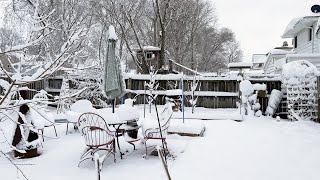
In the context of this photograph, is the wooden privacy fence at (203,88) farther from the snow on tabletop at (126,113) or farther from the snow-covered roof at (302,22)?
the snow on tabletop at (126,113)

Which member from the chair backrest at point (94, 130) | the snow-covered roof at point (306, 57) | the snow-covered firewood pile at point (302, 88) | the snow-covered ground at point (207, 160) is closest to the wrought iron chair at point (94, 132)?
the chair backrest at point (94, 130)

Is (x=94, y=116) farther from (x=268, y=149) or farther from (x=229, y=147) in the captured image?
(x=268, y=149)

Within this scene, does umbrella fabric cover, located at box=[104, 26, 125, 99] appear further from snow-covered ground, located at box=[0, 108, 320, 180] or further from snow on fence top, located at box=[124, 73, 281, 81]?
snow on fence top, located at box=[124, 73, 281, 81]

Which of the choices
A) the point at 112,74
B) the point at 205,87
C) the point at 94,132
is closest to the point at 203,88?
the point at 205,87

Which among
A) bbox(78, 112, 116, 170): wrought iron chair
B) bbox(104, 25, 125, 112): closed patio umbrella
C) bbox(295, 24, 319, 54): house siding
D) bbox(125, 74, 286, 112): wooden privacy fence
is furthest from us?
bbox(295, 24, 319, 54): house siding

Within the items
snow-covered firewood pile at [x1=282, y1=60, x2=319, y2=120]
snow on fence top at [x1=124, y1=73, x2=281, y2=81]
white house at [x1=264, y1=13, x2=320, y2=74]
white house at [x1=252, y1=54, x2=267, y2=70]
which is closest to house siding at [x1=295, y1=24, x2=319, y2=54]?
white house at [x1=264, y1=13, x2=320, y2=74]

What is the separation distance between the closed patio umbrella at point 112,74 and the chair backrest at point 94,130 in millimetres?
990

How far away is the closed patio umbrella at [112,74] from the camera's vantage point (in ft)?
19.7

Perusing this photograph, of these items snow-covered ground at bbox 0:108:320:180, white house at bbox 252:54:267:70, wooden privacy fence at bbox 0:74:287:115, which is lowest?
snow-covered ground at bbox 0:108:320:180

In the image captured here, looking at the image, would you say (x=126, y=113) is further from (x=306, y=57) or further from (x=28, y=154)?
(x=306, y=57)

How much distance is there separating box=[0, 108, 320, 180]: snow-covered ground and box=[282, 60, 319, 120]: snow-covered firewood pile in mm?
1877

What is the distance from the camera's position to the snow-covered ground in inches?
177

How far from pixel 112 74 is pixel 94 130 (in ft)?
4.85

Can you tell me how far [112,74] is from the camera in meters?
6.00
